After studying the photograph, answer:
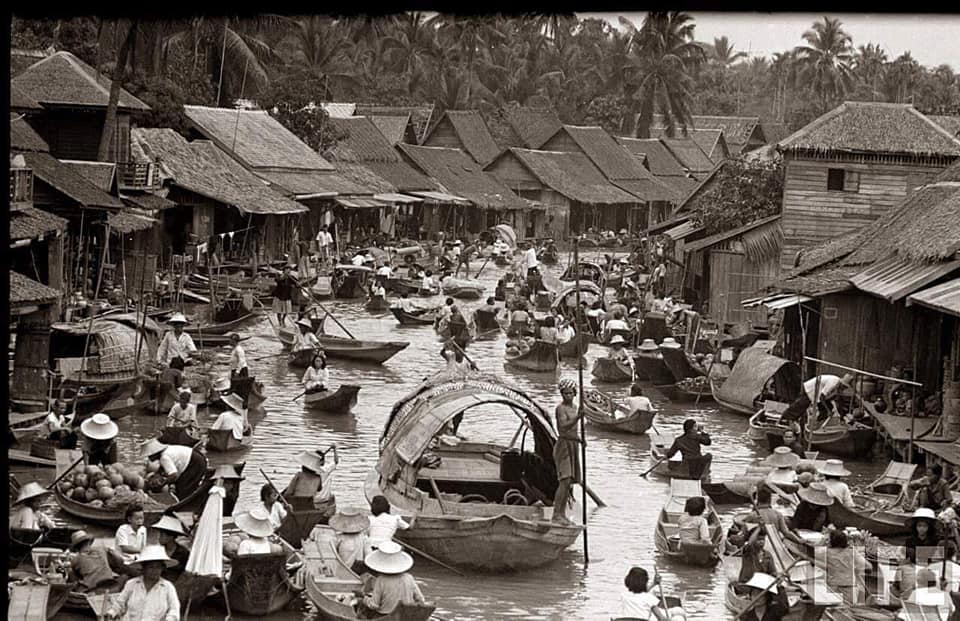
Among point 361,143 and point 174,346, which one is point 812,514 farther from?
point 361,143

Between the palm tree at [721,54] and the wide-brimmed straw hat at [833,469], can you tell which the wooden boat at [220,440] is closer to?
the wide-brimmed straw hat at [833,469]

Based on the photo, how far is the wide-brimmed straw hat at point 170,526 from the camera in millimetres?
10641

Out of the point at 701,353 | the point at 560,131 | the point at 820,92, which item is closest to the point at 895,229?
the point at 701,353

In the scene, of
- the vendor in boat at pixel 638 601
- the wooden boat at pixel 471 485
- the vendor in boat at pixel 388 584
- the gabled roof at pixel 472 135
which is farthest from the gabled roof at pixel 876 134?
the gabled roof at pixel 472 135

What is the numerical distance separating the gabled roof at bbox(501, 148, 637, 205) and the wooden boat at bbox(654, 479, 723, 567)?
116 ft

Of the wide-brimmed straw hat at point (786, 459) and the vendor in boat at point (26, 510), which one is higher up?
the wide-brimmed straw hat at point (786, 459)

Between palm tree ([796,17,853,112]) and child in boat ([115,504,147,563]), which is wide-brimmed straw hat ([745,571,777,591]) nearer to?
child in boat ([115,504,147,563])

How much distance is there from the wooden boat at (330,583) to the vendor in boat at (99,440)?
2629 millimetres

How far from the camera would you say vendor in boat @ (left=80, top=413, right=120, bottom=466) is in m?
13.2

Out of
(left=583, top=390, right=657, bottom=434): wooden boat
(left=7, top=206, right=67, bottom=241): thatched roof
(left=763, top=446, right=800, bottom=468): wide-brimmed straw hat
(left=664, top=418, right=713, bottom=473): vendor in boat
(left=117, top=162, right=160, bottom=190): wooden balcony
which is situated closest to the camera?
(left=763, top=446, right=800, bottom=468): wide-brimmed straw hat

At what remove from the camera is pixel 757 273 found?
25.2 meters

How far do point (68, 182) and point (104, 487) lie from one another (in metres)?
11.2

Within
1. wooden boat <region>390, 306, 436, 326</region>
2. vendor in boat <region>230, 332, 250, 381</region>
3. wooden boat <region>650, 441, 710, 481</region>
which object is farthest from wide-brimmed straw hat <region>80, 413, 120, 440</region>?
wooden boat <region>390, 306, 436, 326</region>

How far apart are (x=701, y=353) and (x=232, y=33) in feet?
54.5
